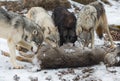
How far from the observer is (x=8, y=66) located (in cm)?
797

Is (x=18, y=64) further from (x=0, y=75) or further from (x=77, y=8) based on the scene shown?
(x=77, y=8)

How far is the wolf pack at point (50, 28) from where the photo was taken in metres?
8.09

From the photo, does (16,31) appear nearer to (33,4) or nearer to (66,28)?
(66,28)

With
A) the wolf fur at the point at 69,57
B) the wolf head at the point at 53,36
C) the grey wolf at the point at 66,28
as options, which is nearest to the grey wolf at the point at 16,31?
the wolf fur at the point at 69,57

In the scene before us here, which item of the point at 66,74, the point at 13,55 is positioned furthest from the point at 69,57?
the point at 13,55

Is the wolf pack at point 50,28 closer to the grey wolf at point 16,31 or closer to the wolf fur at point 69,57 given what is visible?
the grey wolf at point 16,31

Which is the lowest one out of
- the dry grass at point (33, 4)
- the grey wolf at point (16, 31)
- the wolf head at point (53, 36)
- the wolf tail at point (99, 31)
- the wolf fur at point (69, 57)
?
the dry grass at point (33, 4)

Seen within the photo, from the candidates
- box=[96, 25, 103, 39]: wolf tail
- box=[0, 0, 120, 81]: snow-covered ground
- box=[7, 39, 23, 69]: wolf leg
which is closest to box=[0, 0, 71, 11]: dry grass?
box=[96, 25, 103, 39]: wolf tail

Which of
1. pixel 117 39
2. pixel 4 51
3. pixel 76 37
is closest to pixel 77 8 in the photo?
pixel 117 39

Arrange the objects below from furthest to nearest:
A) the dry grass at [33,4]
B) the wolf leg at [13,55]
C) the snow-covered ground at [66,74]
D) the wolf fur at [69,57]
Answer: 1. the dry grass at [33,4]
2. the wolf leg at [13,55]
3. the wolf fur at [69,57]
4. the snow-covered ground at [66,74]

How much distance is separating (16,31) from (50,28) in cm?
177

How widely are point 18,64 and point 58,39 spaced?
185cm

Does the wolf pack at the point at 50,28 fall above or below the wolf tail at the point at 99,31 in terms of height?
above

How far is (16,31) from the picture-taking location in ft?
26.4
